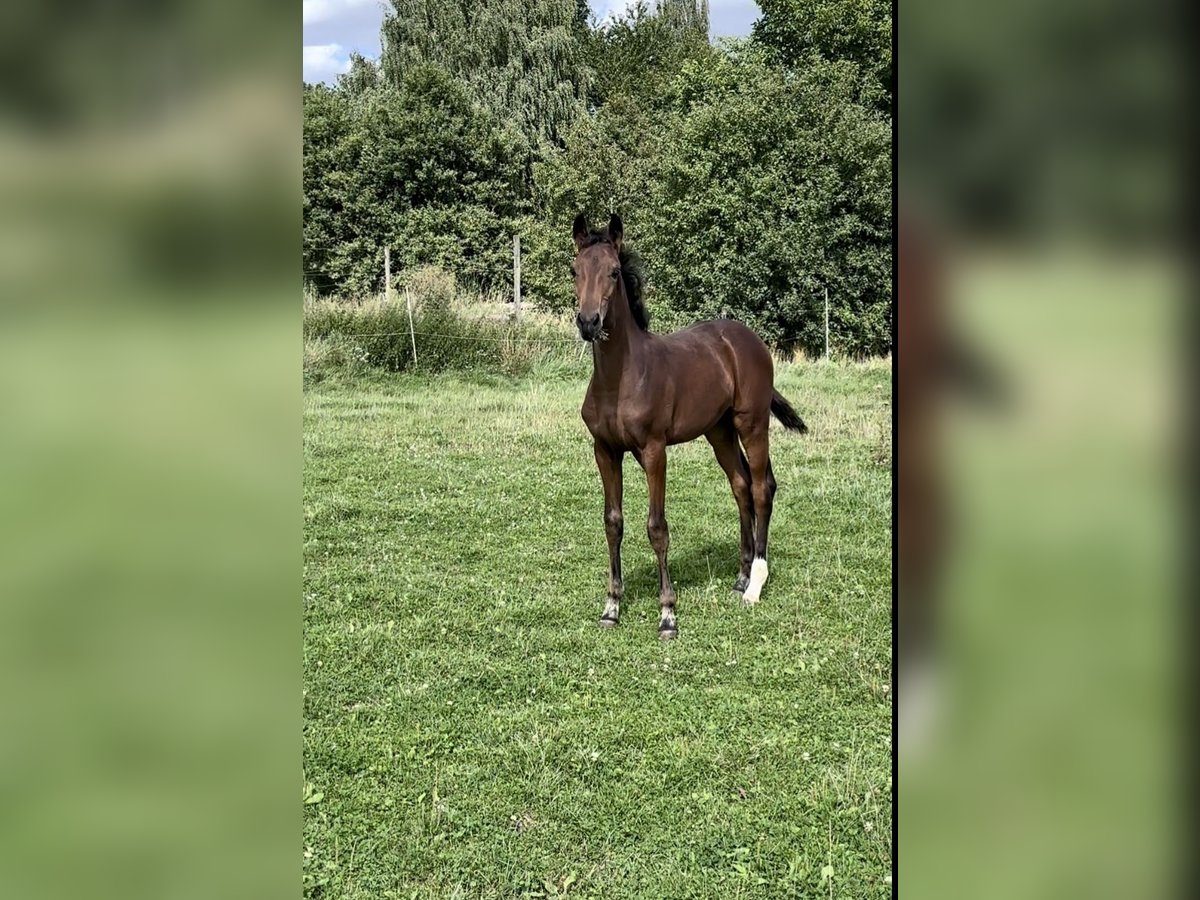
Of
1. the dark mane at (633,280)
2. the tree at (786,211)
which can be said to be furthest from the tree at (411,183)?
the dark mane at (633,280)

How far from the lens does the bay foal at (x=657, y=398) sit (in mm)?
5133

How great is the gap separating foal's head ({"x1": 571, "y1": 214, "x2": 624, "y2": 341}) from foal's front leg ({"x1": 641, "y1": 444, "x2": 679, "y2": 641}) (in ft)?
Result: 2.78

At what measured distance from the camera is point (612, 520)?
5.65 metres

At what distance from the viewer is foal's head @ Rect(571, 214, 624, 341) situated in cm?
489

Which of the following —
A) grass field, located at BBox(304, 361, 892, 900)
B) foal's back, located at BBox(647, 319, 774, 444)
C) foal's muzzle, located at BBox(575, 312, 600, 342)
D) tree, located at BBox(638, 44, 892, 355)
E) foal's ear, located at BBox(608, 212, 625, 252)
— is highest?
tree, located at BBox(638, 44, 892, 355)

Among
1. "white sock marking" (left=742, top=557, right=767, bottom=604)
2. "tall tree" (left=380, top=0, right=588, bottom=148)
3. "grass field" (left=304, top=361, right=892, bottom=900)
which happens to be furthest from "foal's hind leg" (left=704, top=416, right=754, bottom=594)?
"tall tree" (left=380, top=0, right=588, bottom=148)

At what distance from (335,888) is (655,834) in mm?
1168

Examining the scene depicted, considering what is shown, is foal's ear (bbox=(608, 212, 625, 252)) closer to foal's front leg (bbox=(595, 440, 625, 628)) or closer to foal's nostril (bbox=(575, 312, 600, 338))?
foal's nostril (bbox=(575, 312, 600, 338))

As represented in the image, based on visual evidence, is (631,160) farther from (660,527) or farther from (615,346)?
(660,527)

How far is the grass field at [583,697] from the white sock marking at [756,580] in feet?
0.37

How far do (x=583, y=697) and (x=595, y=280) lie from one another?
2.18m
